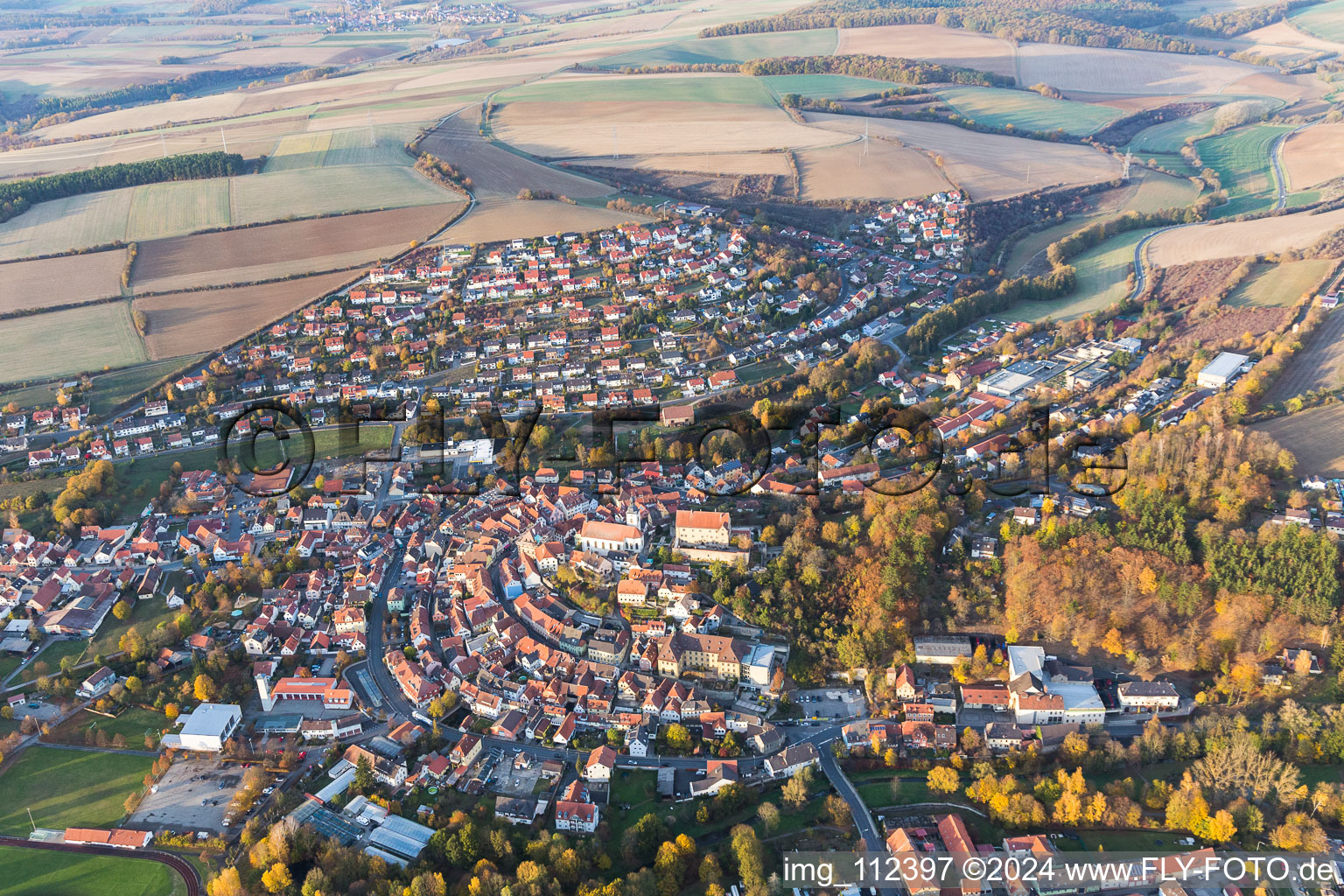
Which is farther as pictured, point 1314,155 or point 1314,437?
point 1314,155

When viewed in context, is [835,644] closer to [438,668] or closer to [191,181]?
[438,668]

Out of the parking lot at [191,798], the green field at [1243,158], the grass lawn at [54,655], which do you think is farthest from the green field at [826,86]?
the parking lot at [191,798]

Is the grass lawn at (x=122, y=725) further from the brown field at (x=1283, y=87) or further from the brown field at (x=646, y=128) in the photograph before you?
the brown field at (x=1283, y=87)

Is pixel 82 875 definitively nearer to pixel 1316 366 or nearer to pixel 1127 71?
pixel 1316 366

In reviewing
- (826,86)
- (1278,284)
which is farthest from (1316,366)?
(826,86)

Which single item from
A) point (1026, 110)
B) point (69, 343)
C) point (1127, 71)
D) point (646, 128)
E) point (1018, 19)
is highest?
point (1018, 19)

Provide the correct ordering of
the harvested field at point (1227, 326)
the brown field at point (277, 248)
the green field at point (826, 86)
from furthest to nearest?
the green field at point (826, 86)
the brown field at point (277, 248)
the harvested field at point (1227, 326)
